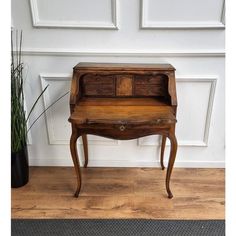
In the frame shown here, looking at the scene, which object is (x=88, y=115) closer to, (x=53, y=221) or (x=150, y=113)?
(x=150, y=113)

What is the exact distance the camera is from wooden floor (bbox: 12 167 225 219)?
1618mm

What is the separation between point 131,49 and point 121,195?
106 centimetres

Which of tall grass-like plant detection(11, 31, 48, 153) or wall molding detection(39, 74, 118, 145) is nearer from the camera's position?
tall grass-like plant detection(11, 31, 48, 153)

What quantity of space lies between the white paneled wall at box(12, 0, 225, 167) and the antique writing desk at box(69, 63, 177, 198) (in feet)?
0.53

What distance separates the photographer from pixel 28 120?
1.99 meters

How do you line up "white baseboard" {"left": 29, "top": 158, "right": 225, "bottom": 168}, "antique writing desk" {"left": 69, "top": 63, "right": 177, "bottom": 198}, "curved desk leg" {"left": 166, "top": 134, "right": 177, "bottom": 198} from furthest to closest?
"white baseboard" {"left": 29, "top": 158, "right": 225, "bottom": 168}, "curved desk leg" {"left": 166, "top": 134, "right": 177, "bottom": 198}, "antique writing desk" {"left": 69, "top": 63, "right": 177, "bottom": 198}

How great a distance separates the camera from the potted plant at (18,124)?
66.3 inches

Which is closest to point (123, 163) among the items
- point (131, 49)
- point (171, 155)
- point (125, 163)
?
point (125, 163)

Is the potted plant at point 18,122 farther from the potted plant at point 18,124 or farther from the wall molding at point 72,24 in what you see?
the wall molding at point 72,24

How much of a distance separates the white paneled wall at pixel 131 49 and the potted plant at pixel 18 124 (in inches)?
3.2

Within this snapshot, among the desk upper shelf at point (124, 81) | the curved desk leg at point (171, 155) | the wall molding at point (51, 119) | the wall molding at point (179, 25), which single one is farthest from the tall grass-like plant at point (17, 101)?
the curved desk leg at point (171, 155)

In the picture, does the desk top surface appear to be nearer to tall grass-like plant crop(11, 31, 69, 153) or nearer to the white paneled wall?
the white paneled wall

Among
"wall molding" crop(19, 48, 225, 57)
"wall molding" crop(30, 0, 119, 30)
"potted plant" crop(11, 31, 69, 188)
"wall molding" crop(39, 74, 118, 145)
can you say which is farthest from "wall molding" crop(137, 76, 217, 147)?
"potted plant" crop(11, 31, 69, 188)

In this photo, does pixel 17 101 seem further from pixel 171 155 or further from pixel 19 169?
pixel 171 155
